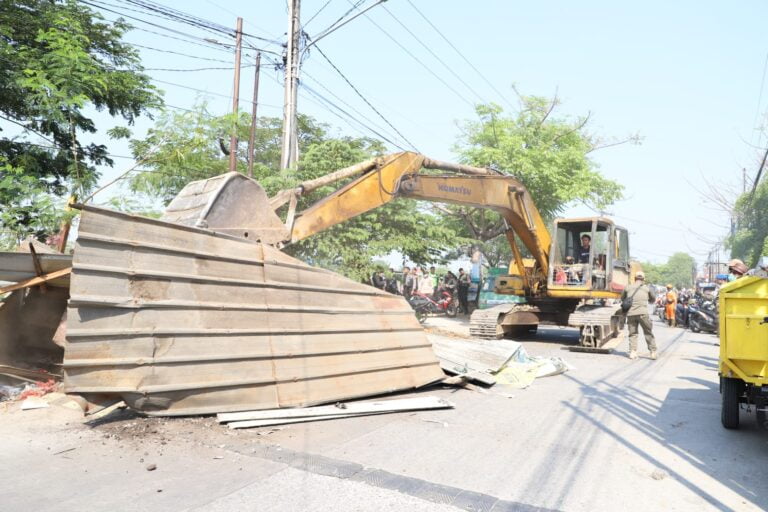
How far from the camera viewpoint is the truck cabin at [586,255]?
14805mm

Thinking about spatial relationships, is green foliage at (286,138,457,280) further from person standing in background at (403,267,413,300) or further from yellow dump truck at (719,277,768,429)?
yellow dump truck at (719,277,768,429)

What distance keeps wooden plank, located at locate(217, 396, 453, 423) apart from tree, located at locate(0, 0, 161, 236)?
5.36m

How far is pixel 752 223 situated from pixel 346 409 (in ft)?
112

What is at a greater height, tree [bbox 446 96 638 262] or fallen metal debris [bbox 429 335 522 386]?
tree [bbox 446 96 638 262]

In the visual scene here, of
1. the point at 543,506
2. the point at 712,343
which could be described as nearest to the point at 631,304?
the point at 712,343

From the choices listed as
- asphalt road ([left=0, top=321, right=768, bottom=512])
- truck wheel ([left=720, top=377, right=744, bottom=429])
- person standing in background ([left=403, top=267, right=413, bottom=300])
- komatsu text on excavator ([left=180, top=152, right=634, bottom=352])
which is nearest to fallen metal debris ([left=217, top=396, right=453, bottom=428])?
asphalt road ([left=0, top=321, right=768, bottom=512])

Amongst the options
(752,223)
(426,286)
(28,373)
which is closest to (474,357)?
(28,373)

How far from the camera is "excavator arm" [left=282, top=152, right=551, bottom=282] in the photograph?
8625 mm

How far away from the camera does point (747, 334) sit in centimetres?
572

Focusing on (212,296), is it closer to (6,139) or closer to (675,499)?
(675,499)

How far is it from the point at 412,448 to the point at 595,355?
9116 mm

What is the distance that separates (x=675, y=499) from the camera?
14.3 feet

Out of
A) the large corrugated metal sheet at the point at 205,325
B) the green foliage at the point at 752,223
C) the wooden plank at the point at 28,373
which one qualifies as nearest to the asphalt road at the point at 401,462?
the large corrugated metal sheet at the point at 205,325

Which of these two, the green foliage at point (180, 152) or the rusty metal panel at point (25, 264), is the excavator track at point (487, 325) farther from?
the rusty metal panel at point (25, 264)
